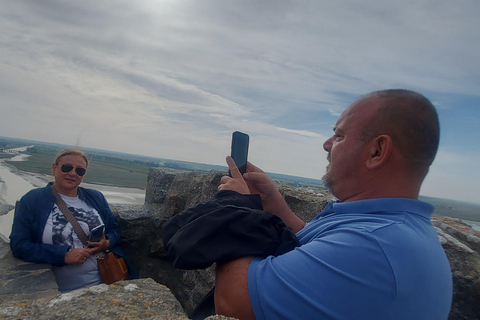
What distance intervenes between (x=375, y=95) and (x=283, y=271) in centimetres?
96

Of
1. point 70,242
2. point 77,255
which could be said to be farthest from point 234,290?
point 70,242

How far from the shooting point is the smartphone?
342 cm

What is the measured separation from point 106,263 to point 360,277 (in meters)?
3.14

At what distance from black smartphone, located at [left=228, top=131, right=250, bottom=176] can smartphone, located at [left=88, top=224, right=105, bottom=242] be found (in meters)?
2.35

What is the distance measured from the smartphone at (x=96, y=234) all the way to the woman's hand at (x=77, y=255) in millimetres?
133

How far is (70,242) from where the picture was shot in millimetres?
3357

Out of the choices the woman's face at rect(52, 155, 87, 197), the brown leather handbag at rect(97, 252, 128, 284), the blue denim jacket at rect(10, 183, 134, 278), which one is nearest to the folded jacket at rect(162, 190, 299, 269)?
the blue denim jacket at rect(10, 183, 134, 278)

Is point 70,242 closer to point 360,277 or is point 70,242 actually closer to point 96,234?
point 96,234

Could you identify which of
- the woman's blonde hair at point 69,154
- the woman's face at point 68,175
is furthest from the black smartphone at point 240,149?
the woman's blonde hair at point 69,154

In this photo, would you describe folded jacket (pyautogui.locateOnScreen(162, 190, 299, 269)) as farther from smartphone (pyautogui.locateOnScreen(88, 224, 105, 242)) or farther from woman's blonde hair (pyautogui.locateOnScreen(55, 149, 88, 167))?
woman's blonde hair (pyautogui.locateOnScreen(55, 149, 88, 167))

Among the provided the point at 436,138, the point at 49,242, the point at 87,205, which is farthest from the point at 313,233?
the point at 87,205

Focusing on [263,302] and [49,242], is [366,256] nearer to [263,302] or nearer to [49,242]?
[263,302]

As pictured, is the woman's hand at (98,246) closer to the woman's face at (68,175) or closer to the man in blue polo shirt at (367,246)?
the woman's face at (68,175)

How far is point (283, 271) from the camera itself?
3.70ft
